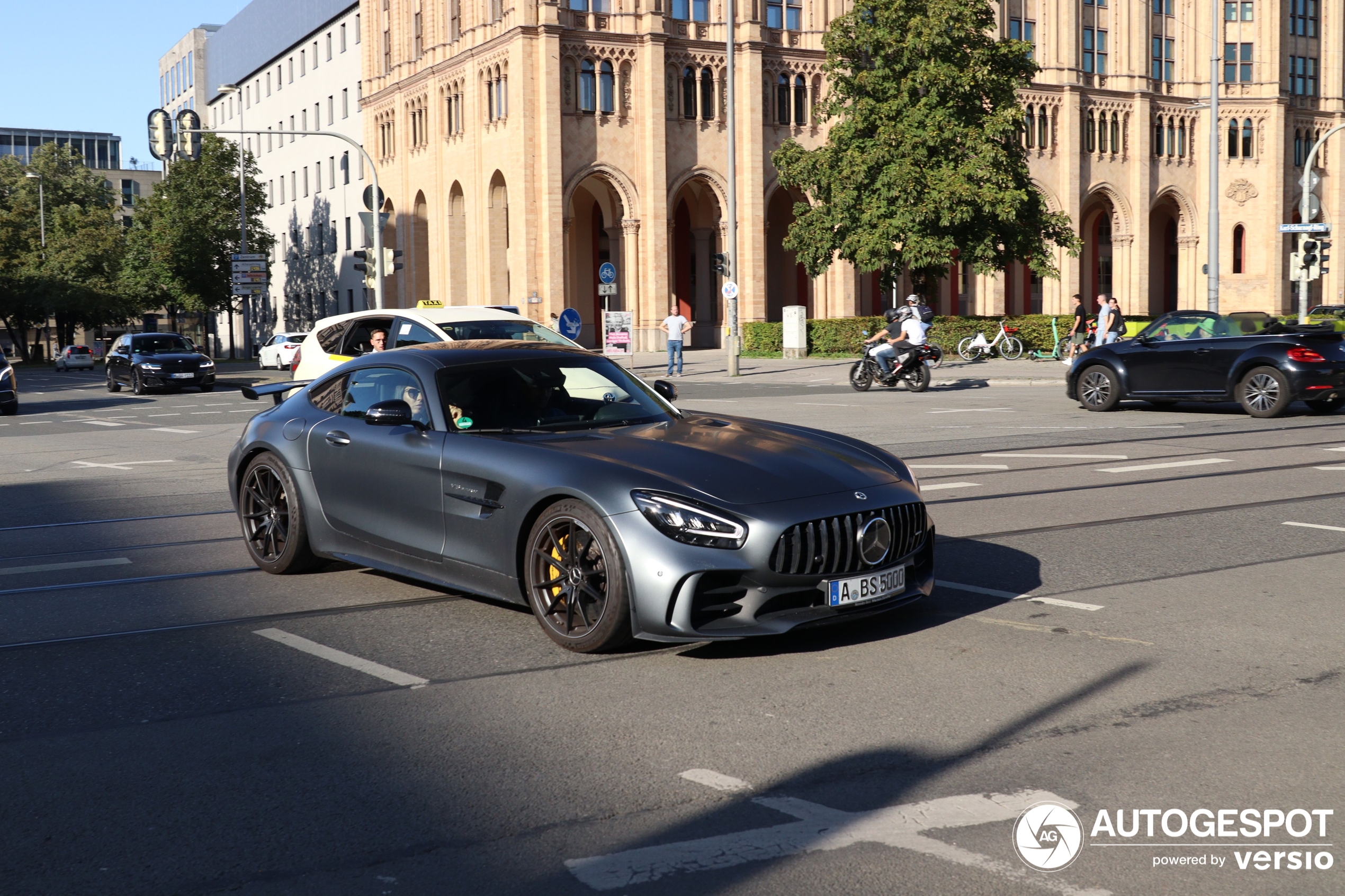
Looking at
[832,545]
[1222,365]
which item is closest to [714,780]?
[832,545]

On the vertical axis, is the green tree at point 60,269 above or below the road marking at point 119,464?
above

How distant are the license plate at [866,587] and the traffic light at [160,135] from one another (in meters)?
27.2

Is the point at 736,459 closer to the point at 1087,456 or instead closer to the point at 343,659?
the point at 343,659

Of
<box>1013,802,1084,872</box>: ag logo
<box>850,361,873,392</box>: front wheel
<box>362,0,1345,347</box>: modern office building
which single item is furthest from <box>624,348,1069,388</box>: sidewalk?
<box>1013,802,1084,872</box>: ag logo

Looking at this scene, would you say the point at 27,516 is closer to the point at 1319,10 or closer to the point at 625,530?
the point at 625,530

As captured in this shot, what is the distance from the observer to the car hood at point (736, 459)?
5.86m

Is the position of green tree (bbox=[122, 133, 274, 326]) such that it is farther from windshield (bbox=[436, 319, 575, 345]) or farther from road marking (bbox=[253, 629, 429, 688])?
road marking (bbox=[253, 629, 429, 688])

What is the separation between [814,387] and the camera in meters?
30.0

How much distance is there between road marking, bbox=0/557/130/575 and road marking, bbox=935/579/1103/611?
16.6 ft

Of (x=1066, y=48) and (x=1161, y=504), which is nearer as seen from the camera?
(x=1161, y=504)

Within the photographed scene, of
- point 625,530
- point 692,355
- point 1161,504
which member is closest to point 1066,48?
point 692,355

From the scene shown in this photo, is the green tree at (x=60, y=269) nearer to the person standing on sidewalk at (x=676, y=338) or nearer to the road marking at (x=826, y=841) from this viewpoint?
the person standing on sidewalk at (x=676, y=338)

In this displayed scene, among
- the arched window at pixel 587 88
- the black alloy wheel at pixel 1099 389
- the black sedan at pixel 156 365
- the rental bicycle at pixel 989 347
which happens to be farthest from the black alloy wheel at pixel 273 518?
the arched window at pixel 587 88

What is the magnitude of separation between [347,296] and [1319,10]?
52.9m
